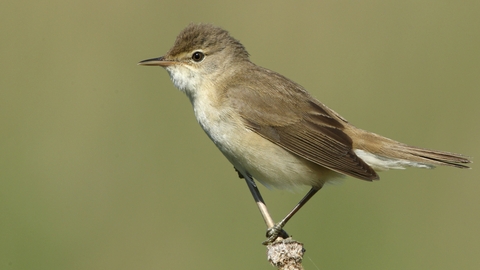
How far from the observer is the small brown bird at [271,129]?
5.10 m

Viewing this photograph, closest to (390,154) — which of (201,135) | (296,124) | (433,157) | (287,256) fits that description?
(433,157)

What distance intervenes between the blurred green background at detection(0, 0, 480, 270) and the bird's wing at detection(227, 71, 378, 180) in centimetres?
164

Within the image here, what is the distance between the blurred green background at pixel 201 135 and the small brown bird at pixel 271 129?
154cm

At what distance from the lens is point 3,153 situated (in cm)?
827

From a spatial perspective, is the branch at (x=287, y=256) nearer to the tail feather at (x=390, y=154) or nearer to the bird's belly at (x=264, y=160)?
the bird's belly at (x=264, y=160)

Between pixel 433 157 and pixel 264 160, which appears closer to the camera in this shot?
pixel 264 160

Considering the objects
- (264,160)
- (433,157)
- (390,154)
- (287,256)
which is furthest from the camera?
(390,154)

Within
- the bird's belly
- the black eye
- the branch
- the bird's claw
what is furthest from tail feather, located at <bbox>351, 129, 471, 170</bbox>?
the branch

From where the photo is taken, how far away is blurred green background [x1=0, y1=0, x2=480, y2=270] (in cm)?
727

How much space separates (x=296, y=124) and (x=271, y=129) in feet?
0.67

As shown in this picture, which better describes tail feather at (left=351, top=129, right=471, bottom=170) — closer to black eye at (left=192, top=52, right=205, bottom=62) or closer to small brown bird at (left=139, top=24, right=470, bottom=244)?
small brown bird at (left=139, top=24, right=470, bottom=244)

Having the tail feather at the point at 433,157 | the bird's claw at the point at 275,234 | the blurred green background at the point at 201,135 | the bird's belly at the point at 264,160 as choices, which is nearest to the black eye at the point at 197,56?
the bird's belly at the point at 264,160

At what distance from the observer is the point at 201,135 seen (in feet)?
29.0

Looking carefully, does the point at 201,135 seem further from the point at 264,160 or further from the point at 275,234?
the point at 275,234
